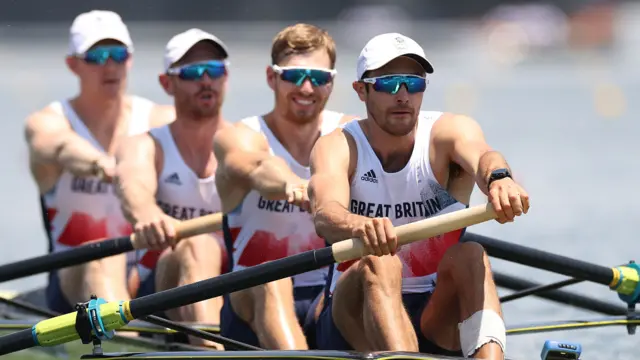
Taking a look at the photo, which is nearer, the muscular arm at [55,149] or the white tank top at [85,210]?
the muscular arm at [55,149]

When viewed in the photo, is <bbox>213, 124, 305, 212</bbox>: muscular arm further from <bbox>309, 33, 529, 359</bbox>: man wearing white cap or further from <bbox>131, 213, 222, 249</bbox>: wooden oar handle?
<bbox>309, 33, 529, 359</bbox>: man wearing white cap

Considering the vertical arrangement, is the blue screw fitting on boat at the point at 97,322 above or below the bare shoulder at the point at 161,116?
below

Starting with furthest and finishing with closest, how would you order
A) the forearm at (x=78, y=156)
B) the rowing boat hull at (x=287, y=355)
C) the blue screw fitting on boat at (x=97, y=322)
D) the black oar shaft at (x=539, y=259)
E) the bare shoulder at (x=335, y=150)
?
the forearm at (x=78, y=156)
the black oar shaft at (x=539, y=259)
the bare shoulder at (x=335, y=150)
the blue screw fitting on boat at (x=97, y=322)
the rowing boat hull at (x=287, y=355)

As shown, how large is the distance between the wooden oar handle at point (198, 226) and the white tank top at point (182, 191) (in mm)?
511

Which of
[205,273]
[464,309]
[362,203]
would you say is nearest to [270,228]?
[205,273]

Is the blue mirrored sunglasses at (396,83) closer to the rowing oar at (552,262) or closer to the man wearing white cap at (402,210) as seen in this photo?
the man wearing white cap at (402,210)

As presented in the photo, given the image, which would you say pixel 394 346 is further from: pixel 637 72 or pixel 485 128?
pixel 637 72

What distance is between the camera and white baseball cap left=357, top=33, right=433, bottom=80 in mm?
5332

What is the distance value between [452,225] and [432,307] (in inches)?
20.9

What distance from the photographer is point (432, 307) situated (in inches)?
211

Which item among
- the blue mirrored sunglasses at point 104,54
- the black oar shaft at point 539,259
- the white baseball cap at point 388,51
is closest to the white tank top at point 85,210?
the blue mirrored sunglasses at point 104,54

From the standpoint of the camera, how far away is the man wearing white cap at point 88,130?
7836mm

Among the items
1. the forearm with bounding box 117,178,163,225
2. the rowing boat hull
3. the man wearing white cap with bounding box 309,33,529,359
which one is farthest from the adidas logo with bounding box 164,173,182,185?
the rowing boat hull

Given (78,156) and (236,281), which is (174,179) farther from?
(236,281)
